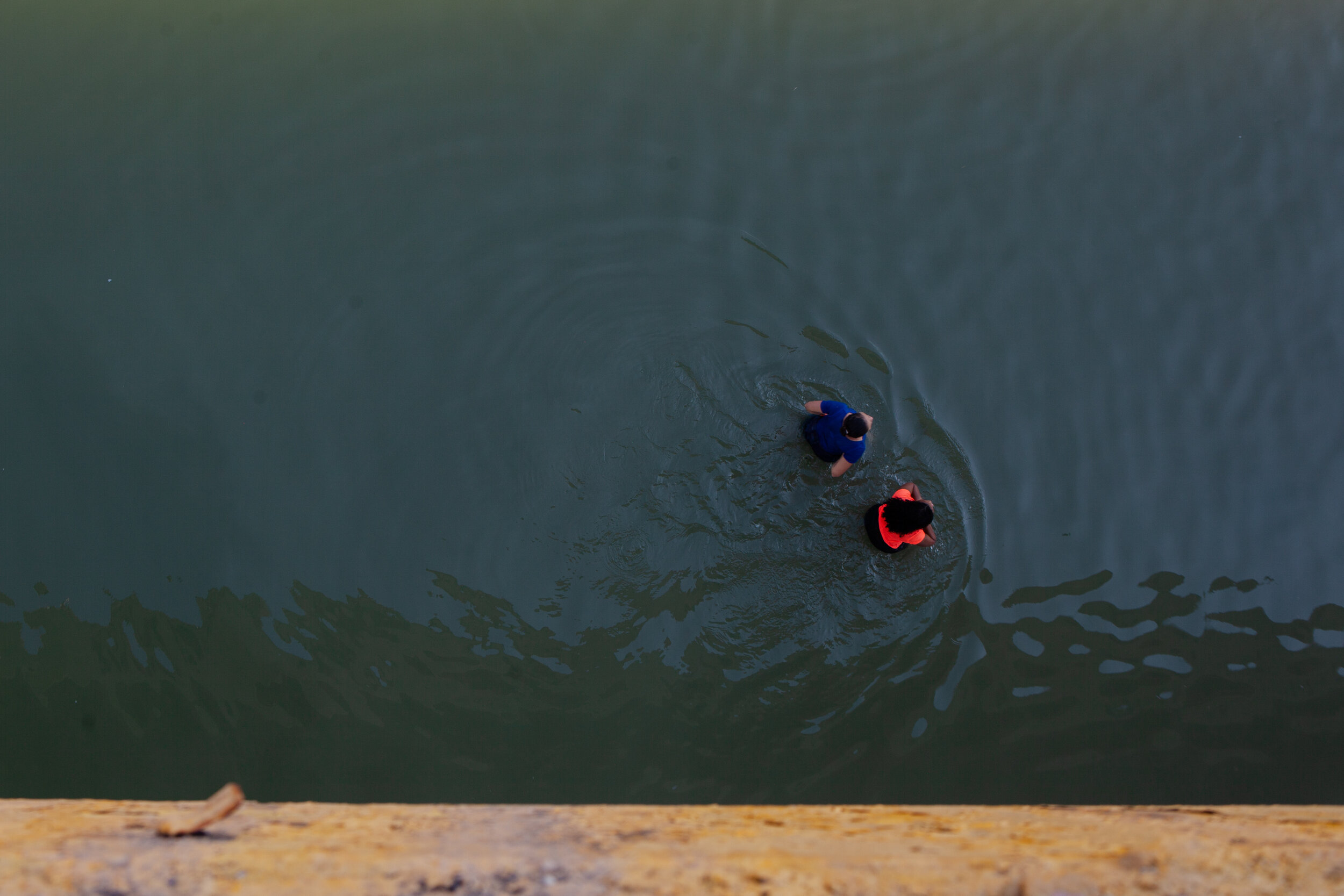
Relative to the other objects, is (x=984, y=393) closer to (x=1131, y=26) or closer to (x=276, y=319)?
(x=1131, y=26)

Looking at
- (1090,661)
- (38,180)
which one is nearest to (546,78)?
(38,180)

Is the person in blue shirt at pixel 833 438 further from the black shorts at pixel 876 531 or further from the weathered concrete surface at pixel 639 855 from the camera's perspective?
the weathered concrete surface at pixel 639 855

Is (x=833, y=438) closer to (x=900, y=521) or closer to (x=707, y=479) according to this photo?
(x=900, y=521)

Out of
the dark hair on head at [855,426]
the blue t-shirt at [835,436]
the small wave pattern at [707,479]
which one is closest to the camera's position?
the dark hair on head at [855,426]

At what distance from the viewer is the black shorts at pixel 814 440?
4297 mm

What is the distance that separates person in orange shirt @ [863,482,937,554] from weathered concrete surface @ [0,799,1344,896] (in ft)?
5.46

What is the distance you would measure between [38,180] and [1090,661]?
6956 mm

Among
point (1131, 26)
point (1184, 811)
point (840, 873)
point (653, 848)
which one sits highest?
point (1131, 26)

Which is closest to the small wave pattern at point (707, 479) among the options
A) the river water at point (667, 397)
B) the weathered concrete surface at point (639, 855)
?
the river water at point (667, 397)

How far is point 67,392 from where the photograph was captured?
4.54 meters

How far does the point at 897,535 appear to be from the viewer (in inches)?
165

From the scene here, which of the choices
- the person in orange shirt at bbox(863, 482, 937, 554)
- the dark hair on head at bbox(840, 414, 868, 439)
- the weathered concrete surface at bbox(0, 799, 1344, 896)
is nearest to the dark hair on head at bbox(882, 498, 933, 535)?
the person in orange shirt at bbox(863, 482, 937, 554)

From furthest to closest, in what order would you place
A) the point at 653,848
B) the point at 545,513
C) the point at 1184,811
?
the point at 545,513 < the point at 1184,811 < the point at 653,848

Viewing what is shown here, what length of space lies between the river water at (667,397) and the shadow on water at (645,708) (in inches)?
1.0
